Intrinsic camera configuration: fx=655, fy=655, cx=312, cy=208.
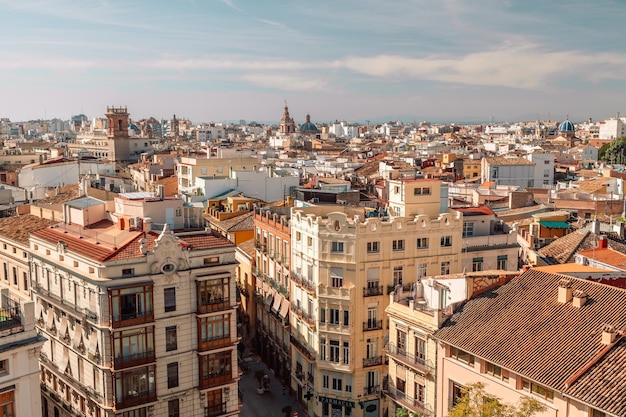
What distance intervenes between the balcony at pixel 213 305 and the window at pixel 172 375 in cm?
331

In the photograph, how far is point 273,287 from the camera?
54062mm

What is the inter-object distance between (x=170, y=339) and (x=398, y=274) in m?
16.1

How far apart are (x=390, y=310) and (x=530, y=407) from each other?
13.7 meters

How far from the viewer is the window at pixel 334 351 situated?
4456 centimetres

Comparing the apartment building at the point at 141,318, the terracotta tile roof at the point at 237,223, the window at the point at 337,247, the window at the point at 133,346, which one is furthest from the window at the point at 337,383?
the terracotta tile roof at the point at 237,223

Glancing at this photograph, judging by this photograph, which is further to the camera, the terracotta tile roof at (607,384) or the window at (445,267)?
the window at (445,267)

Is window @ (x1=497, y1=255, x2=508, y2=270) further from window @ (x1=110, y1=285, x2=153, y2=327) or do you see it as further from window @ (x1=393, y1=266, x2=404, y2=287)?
window @ (x1=110, y1=285, x2=153, y2=327)

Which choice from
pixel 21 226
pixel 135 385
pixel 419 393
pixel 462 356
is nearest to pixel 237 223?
pixel 21 226

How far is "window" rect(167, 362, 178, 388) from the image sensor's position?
3700 centimetres

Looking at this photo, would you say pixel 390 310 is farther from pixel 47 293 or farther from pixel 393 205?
pixel 47 293

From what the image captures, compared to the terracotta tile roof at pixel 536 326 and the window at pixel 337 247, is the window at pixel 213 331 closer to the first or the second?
the window at pixel 337 247

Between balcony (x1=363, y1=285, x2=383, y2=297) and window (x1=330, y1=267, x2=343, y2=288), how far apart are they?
169cm

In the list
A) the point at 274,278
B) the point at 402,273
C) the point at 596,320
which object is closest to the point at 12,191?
the point at 274,278

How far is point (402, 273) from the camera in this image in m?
44.6
